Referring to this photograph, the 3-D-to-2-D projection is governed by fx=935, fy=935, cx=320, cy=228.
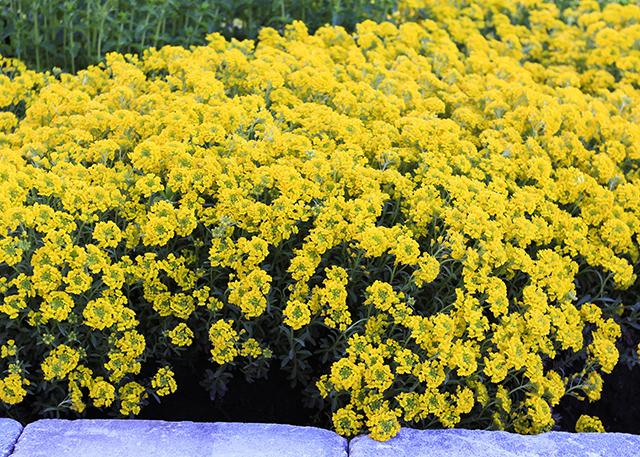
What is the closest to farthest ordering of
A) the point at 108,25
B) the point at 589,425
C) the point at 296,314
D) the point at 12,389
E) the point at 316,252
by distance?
the point at 12,389 → the point at 296,314 → the point at 316,252 → the point at 589,425 → the point at 108,25

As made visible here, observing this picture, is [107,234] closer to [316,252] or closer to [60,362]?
[60,362]

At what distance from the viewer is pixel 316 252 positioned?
2.85 m

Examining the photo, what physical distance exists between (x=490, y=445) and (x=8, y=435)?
1267 mm

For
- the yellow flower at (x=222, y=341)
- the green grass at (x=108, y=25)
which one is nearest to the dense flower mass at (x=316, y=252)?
the yellow flower at (x=222, y=341)

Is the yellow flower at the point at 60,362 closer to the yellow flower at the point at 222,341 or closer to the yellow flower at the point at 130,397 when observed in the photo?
the yellow flower at the point at 130,397

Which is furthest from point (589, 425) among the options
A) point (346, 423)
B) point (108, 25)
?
point (108, 25)

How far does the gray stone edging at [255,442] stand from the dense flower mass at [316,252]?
14 centimetres

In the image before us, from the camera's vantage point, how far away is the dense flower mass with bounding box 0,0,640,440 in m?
2.71

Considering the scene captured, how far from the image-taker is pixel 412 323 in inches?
108

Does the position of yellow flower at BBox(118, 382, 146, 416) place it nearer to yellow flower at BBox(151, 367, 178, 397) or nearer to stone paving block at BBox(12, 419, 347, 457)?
yellow flower at BBox(151, 367, 178, 397)

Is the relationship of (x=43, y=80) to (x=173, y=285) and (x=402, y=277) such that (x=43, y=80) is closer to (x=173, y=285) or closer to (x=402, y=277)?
(x=173, y=285)

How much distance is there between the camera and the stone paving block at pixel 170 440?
93.9 inches

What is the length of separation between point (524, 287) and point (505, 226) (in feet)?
0.70

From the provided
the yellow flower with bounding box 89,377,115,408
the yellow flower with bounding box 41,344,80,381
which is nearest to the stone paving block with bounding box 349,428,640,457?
the yellow flower with bounding box 89,377,115,408
